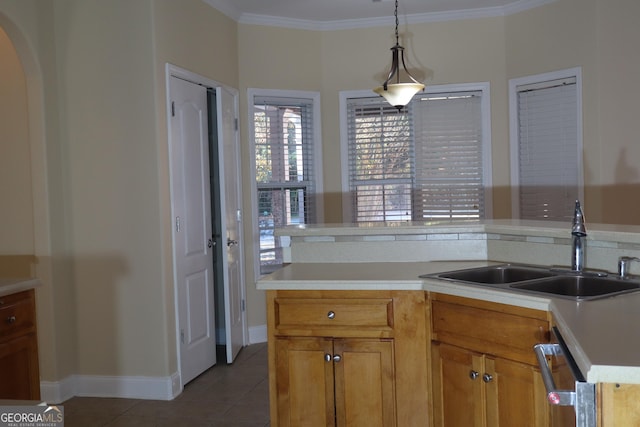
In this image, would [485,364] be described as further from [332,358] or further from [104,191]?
[104,191]

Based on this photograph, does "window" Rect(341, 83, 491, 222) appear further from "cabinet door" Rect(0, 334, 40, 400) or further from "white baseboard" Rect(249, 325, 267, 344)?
"cabinet door" Rect(0, 334, 40, 400)

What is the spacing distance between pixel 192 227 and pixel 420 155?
7.29ft

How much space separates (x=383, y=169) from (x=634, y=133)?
6.83 ft

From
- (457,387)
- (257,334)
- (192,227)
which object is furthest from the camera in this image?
(257,334)

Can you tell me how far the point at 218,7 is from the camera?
5.14 m

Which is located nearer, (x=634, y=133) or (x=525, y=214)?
(x=634, y=133)

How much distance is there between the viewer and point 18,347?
10.4ft

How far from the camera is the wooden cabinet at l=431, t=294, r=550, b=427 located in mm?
2354

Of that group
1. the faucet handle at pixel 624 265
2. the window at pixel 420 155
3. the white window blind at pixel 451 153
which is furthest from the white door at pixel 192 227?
the faucet handle at pixel 624 265

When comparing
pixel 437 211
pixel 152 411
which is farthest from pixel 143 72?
pixel 437 211

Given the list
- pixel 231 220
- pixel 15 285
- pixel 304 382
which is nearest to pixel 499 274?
pixel 304 382

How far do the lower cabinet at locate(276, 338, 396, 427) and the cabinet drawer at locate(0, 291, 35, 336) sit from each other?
50.1 inches

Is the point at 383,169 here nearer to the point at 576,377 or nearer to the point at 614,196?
the point at 614,196

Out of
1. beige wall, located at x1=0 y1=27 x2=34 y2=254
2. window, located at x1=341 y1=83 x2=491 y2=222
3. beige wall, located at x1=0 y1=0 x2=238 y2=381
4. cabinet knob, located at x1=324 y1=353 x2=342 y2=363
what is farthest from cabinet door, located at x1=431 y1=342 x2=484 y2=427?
window, located at x1=341 y1=83 x2=491 y2=222
